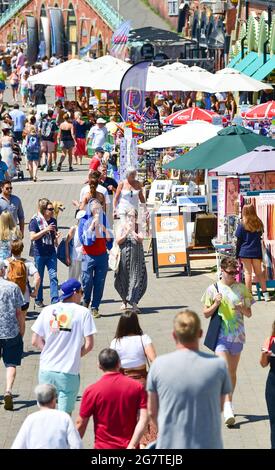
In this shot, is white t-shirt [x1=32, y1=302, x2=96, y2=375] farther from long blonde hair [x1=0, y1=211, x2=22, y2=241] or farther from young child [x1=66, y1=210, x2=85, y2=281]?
young child [x1=66, y1=210, x2=85, y2=281]

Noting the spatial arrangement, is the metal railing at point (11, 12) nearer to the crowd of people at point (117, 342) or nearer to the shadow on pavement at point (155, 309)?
the crowd of people at point (117, 342)

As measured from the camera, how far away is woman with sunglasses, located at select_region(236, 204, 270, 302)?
700 inches

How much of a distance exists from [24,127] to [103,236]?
1986 cm

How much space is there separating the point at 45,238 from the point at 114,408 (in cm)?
844

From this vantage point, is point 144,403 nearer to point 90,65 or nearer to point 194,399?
point 194,399

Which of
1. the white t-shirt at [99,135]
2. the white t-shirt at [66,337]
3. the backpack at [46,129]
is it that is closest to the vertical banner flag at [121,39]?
the backpack at [46,129]

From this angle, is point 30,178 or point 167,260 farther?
point 30,178

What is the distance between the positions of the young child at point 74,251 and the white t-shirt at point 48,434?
8509 millimetres

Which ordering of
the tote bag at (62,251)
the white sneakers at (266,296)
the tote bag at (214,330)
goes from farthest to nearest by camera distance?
1. the white sneakers at (266,296)
2. the tote bag at (62,251)
3. the tote bag at (214,330)

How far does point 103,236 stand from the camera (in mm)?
17094

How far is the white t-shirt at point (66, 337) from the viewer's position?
11281 mm

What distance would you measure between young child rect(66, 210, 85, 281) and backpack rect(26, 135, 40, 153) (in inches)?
564

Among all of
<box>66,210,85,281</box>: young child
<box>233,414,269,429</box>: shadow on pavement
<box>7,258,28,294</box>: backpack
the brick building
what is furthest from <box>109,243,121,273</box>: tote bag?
the brick building
